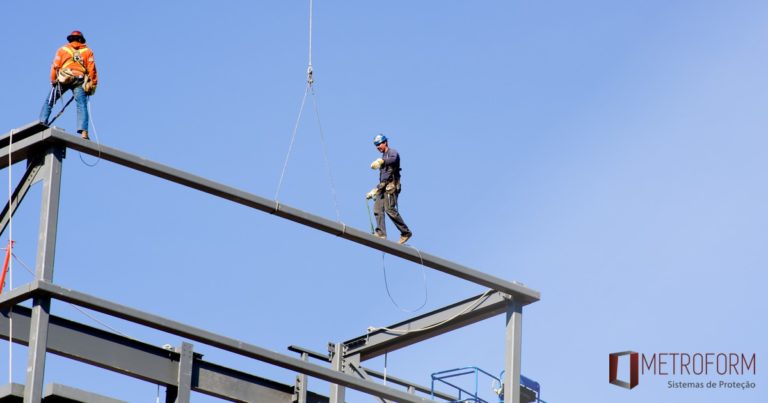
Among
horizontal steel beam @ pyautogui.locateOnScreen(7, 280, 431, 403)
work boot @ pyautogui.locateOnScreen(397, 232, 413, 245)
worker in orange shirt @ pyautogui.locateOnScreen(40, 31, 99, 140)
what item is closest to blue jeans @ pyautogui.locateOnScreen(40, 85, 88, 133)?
worker in orange shirt @ pyautogui.locateOnScreen(40, 31, 99, 140)

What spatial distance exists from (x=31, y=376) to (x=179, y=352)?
3.52 metres

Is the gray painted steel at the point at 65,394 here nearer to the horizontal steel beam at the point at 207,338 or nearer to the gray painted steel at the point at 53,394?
the gray painted steel at the point at 53,394

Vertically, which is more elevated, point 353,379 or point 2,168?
point 2,168

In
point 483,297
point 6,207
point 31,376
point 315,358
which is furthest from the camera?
point 315,358

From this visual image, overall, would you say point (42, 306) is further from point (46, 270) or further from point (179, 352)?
point (179, 352)

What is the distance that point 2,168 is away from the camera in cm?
3581

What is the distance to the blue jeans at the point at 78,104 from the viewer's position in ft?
119

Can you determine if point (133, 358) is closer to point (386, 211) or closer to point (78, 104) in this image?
point (78, 104)

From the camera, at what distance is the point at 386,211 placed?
39.7 m

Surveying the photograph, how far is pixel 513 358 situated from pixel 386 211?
3618 mm

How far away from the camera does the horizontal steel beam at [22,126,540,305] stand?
3522 centimetres

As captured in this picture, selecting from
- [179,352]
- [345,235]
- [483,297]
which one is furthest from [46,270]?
[483,297]

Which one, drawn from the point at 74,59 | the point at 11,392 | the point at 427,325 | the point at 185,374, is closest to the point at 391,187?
the point at 427,325

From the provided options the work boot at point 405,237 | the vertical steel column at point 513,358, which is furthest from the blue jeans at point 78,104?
the vertical steel column at point 513,358
